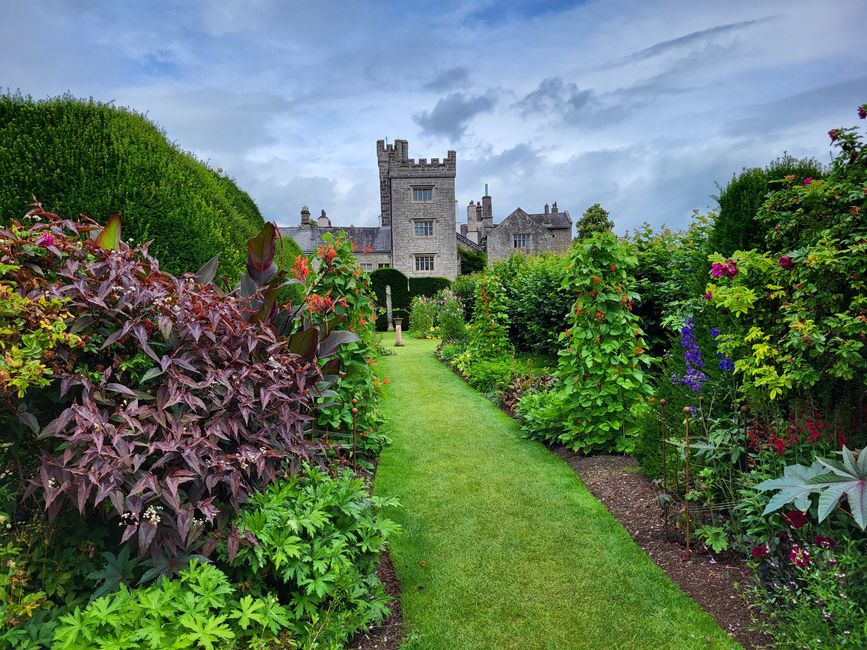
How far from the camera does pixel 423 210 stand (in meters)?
34.2

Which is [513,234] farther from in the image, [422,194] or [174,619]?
[174,619]

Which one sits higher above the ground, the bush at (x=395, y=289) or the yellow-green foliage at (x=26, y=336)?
the bush at (x=395, y=289)

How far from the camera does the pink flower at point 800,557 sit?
2566 millimetres

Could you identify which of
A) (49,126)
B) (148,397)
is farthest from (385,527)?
(49,126)

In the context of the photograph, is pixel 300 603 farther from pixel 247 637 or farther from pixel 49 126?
pixel 49 126

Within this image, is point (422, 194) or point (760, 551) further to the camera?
point (422, 194)

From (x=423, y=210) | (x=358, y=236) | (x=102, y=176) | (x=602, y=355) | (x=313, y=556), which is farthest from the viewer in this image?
(x=358, y=236)

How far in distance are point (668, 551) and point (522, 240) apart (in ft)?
119

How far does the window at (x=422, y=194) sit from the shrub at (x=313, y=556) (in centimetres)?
→ 3255

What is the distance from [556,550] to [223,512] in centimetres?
225

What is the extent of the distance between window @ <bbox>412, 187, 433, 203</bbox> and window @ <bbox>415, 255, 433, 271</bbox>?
12.0 feet

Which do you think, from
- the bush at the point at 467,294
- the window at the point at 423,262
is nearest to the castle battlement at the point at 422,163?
the window at the point at 423,262

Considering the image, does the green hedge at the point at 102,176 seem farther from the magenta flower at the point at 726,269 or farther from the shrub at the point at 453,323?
the shrub at the point at 453,323

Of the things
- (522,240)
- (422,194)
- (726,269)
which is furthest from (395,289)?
(726,269)
